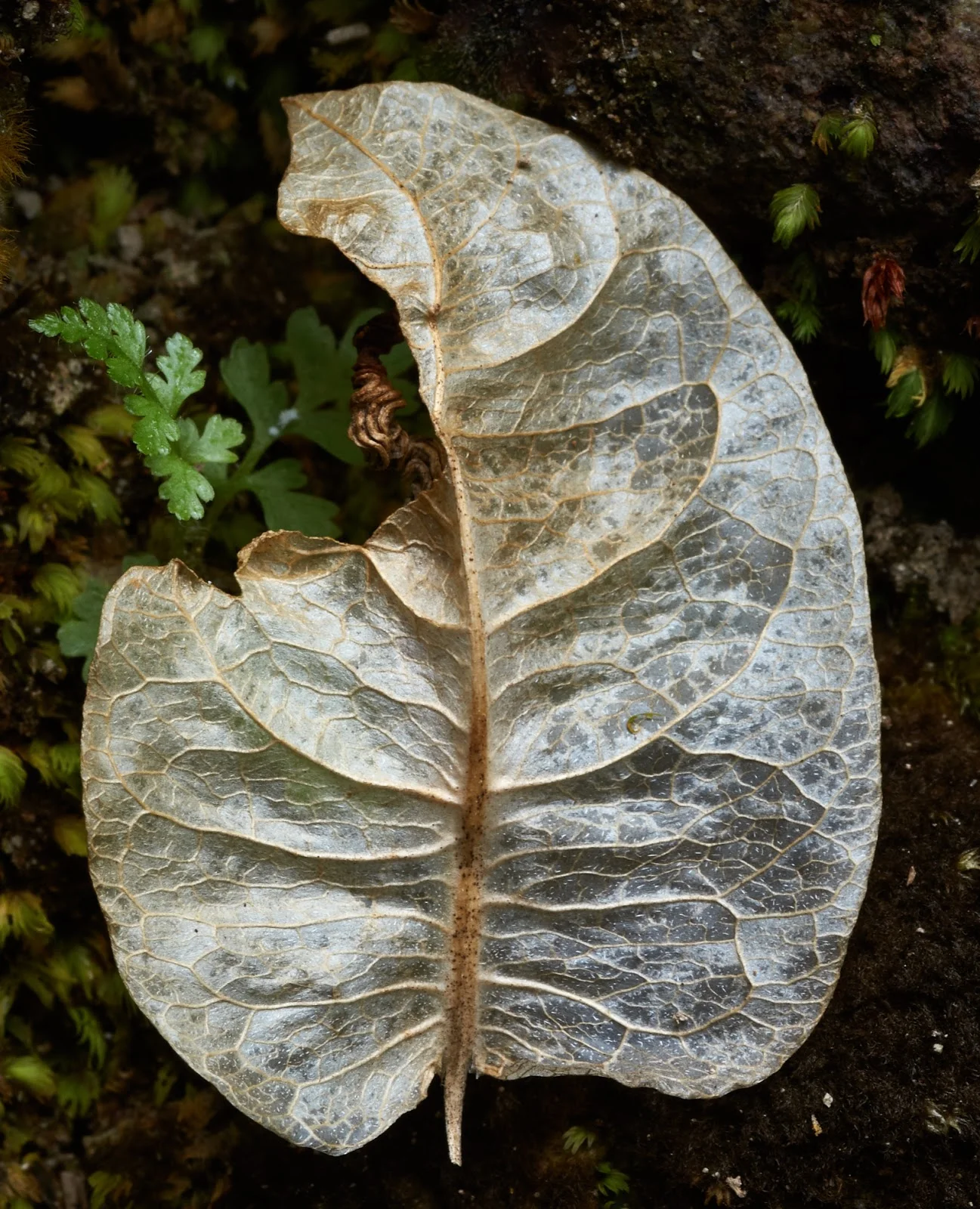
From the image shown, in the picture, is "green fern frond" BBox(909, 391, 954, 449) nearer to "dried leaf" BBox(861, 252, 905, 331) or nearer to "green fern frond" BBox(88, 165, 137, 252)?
"dried leaf" BBox(861, 252, 905, 331)

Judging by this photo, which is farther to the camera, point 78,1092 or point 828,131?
point 78,1092

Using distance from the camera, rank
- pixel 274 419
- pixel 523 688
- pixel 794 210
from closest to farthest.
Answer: pixel 523 688, pixel 794 210, pixel 274 419

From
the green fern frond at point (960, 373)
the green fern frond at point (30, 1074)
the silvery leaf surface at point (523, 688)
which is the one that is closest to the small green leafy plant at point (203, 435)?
the silvery leaf surface at point (523, 688)

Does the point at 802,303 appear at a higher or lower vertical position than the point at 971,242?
lower

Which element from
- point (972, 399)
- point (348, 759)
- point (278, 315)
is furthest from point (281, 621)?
point (972, 399)

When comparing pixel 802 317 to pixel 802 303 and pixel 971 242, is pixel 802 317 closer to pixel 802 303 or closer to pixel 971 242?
pixel 802 303

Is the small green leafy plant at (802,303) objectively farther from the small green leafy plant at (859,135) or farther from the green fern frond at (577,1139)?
the green fern frond at (577,1139)

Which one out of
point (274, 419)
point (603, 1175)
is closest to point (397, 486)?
point (274, 419)
